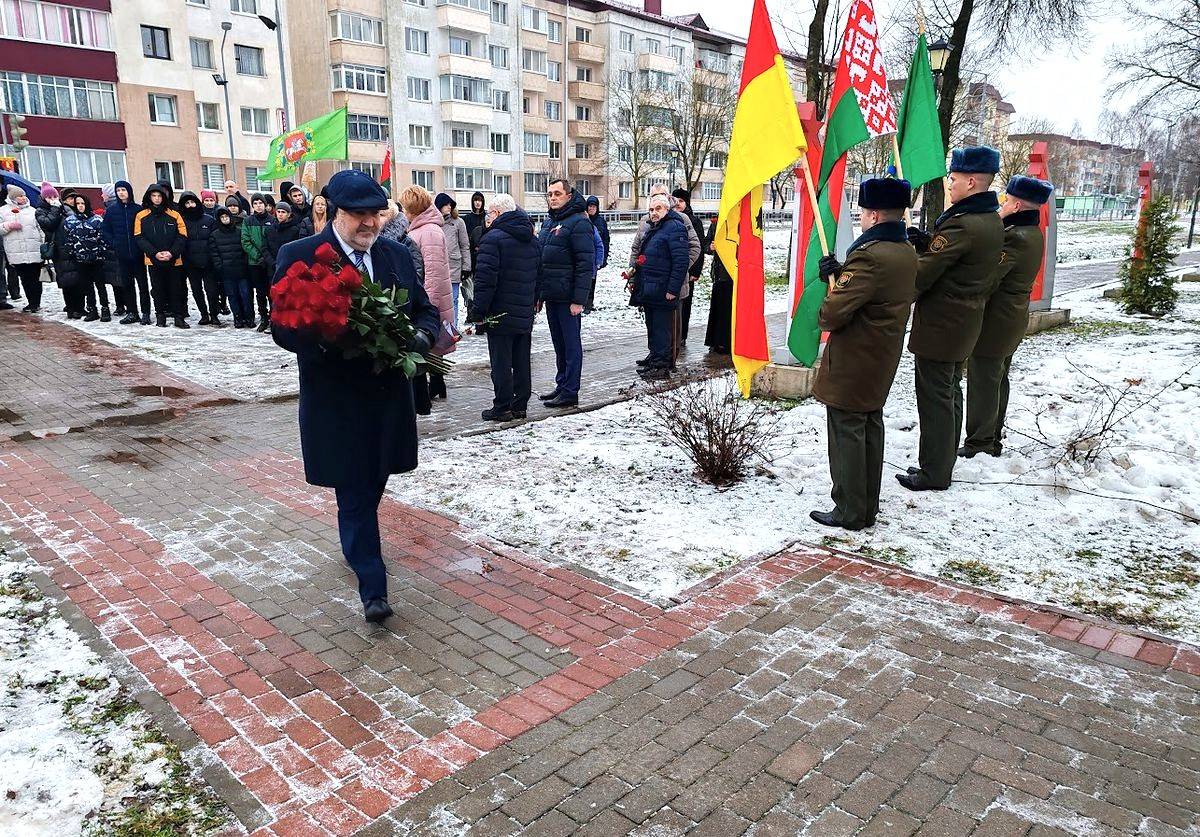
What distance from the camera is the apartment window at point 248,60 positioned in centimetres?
4019

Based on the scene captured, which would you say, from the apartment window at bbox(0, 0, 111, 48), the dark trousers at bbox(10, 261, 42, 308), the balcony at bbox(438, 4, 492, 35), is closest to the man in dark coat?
the dark trousers at bbox(10, 261, 42, 308)

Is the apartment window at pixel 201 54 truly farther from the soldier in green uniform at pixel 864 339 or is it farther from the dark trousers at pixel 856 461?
the dark trousers at pixel 856 461

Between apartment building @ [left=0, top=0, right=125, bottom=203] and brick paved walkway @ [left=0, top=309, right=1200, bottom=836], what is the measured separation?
125 ft

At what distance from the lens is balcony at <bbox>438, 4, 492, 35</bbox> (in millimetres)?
48562

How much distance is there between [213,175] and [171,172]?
1.96 m

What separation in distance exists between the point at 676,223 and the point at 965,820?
765 centimetres

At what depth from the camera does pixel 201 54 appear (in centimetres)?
3931

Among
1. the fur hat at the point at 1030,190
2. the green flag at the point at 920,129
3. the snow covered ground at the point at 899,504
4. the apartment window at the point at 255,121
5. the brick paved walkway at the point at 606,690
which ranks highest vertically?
the apartment window at the point at 255,121

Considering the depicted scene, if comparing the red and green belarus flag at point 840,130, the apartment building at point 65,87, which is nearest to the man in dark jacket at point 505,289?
the red and green belarus flag at point 840,130

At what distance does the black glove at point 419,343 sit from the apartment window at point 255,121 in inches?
1671

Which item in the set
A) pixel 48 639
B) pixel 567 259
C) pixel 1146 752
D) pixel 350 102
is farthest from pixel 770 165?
pixel 350 102

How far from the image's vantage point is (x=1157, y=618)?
13.6 ft

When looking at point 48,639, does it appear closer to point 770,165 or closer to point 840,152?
point 770,165

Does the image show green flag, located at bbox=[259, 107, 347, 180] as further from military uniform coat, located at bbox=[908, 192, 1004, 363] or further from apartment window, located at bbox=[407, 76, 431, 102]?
apartment window, located at bbox=[407, 76, 431, 102]
